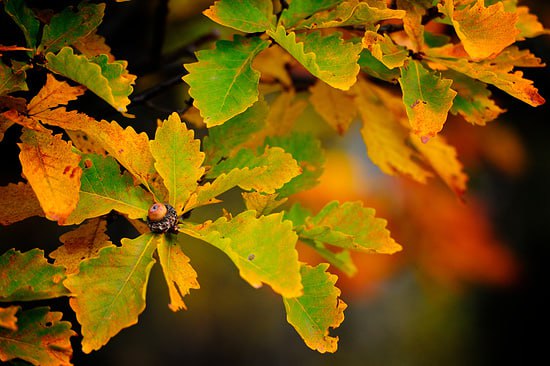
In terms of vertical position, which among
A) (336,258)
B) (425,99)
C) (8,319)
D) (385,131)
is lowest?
(336,258)

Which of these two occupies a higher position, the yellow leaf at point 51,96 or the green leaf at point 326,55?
the green leaf at point 326,55

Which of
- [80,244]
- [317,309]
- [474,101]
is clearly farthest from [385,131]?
[80,244]

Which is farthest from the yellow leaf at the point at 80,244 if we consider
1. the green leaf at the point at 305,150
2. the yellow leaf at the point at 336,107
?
the yellow leaf at the point at 336,107

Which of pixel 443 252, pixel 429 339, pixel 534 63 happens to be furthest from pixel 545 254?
pixel 534 63

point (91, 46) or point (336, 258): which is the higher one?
point (91, 46)

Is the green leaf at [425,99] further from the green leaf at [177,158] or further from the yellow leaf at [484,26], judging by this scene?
the green leaf at [177,158]

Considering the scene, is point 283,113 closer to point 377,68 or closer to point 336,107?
point 336,107

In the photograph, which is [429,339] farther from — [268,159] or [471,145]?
[268,159]
